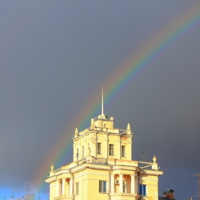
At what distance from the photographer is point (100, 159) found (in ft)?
272

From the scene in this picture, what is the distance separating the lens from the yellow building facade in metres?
79.6

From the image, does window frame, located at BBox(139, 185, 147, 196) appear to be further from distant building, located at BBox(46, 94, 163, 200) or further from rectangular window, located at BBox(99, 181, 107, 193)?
rectangular window, located at BBox(99, 181, 107, 193)

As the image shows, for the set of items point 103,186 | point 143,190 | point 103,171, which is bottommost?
point 143,190

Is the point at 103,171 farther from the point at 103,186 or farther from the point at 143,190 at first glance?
the point at 143,190

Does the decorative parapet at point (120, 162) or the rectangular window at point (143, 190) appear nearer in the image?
the decorative parapet at point (120, 162)

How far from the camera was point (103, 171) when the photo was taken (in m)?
80.6

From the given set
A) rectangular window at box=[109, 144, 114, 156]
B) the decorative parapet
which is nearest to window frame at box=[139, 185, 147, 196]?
the decorative parapet

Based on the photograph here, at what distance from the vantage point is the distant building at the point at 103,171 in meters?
79.6

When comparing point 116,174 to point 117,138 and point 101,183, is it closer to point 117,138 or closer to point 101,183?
point 101,183

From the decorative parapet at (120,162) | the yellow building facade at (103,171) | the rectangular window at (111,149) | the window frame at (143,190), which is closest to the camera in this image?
the yellow building facade at (103,171)

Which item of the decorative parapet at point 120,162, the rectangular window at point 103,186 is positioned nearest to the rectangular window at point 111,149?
the decorative parapet at point 120,162

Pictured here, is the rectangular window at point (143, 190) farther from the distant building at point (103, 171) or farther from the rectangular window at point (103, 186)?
the rectangular window at point (103, 186)

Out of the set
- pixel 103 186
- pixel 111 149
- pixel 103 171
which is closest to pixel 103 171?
pixel 103 171

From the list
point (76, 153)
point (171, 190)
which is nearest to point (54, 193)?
point (76, 153)
